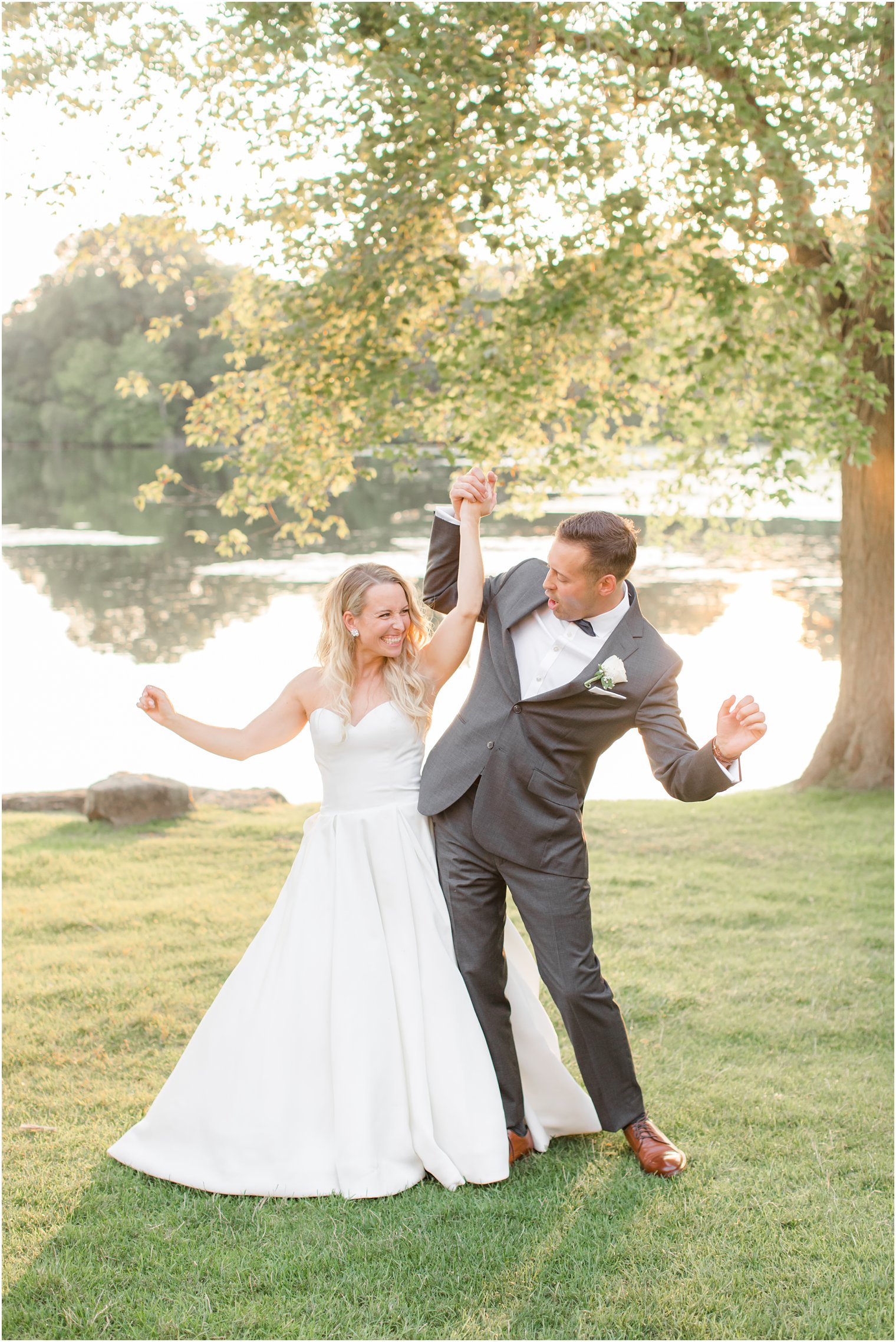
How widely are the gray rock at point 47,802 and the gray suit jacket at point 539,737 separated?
241 inches

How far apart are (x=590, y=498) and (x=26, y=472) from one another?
20.9 m

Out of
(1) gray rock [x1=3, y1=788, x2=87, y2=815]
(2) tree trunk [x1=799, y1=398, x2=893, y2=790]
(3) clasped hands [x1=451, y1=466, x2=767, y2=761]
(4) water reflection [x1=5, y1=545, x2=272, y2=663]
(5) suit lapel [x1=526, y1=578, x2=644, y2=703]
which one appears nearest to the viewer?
(3) clasped hands [x1=451, y1=466, x2=767, y2=761]

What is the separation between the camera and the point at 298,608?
1800cm

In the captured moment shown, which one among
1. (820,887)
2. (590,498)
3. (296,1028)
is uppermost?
(590,498)

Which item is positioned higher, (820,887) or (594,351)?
(594,351)

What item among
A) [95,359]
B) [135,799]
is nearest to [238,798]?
[135,799]

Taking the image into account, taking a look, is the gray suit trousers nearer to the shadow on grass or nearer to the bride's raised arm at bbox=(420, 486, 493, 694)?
the shadow on grass

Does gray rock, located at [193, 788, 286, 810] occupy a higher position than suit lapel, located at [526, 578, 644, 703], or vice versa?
→ suit lapel, located at [526, 578, 644, 703]

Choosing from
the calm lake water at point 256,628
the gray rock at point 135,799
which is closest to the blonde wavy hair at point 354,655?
the gray rock at point 135,799

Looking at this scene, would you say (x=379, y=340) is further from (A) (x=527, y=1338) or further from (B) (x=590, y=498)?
(B) (x=590, y=498)

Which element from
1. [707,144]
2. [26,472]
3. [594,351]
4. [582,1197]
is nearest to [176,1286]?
[582,1197]

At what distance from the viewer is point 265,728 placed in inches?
147

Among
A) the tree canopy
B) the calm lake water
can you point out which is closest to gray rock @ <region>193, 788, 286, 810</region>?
the calm lake water

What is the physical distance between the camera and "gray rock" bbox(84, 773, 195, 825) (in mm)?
8062
